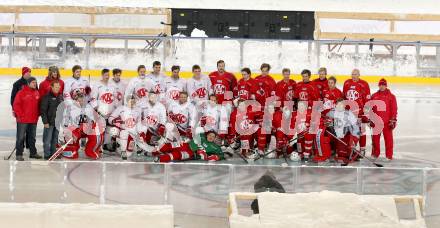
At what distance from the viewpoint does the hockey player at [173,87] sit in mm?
8672

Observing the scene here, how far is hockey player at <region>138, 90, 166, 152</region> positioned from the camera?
27.4ft

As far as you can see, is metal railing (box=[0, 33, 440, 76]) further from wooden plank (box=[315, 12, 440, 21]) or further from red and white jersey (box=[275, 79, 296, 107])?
red and white jersey (box=[275, 79, 296, 107])

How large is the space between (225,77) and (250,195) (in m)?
4.28

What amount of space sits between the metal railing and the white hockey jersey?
825cm

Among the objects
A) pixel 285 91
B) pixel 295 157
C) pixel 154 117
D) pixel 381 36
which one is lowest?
pixel 295 157

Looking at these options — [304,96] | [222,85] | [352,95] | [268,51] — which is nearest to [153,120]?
[222,85]

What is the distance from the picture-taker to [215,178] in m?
5.35

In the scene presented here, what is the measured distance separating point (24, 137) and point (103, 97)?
1085 mm

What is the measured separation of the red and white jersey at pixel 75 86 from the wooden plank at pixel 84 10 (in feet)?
32.4

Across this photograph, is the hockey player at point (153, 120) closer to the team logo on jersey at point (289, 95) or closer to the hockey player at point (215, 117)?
the hockey player at point (215, 117)

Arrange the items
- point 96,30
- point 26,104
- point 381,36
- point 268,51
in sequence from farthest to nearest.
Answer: point 381,36
point 96,30
point 268,51
point 26,104

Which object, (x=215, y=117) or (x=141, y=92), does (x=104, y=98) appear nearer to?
(x=141, y=92)

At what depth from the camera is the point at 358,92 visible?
859 cm

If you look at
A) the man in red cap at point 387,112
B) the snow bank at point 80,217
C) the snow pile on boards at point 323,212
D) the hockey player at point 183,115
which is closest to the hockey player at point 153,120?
the hockey player at point 183,115
